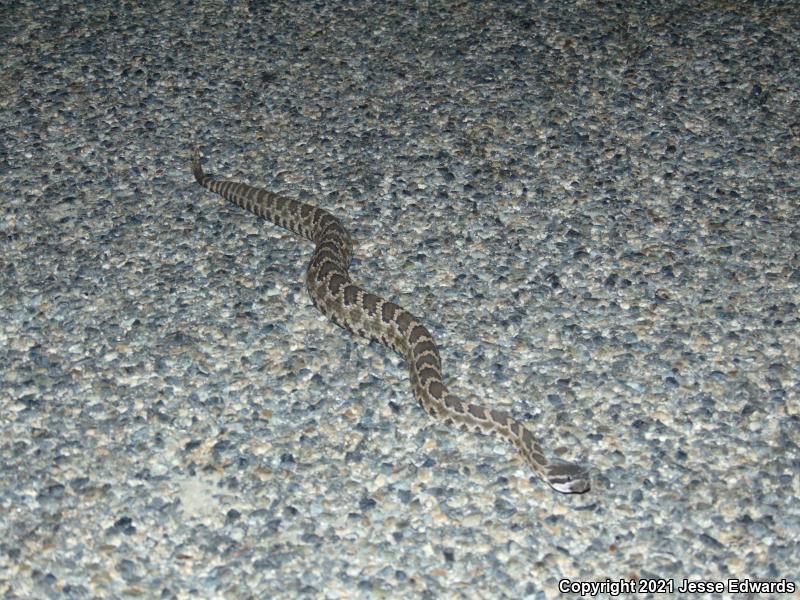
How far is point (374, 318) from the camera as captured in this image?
7301 millimetres

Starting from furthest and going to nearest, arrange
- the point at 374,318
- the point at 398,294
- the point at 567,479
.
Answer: the point at 398,294
the point at 374,318
the point at 567,479

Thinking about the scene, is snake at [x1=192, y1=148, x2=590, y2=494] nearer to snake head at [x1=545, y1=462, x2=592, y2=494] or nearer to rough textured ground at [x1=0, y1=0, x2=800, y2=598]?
snake head at [x1=545, y1=462, x2=592, y2=494]

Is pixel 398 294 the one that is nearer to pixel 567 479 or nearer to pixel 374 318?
pixel 374 318

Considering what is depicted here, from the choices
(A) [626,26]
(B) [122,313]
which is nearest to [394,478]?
(B) [122,313]

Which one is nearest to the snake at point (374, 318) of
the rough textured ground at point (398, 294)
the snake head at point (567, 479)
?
the snake head at point (567, 479)

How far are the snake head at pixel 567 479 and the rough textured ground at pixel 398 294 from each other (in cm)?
10

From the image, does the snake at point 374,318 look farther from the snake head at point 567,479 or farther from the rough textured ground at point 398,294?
the rough textured ground at point 398,294

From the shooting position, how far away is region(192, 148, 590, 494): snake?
629cm

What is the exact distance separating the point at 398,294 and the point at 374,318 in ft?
1.50

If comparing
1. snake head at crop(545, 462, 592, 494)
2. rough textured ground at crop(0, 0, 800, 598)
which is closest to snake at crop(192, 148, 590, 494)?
snake head at crop(545, 462, 592, 494)

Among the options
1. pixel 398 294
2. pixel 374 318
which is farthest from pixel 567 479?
pixel 398 294

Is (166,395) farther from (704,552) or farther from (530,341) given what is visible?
(704,552)

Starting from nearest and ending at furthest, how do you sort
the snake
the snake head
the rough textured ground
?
the rough textured ground < the snake head < the snake

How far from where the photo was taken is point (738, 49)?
400 inches
